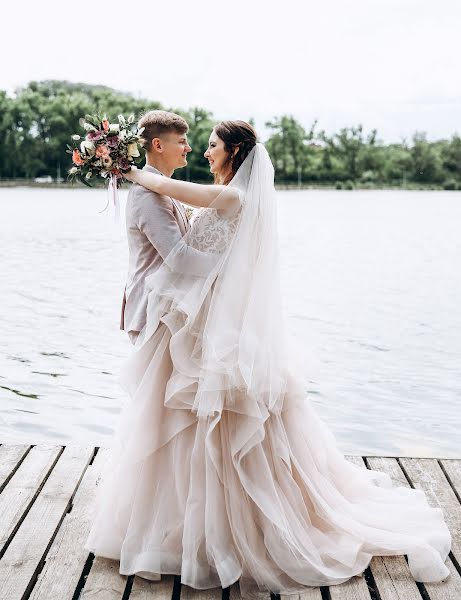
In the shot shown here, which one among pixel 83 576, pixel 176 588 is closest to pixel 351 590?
pixel 176 588

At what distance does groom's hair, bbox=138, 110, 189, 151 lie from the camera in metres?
2.89

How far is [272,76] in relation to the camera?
8438 centimetres

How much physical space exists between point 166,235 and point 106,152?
35cm

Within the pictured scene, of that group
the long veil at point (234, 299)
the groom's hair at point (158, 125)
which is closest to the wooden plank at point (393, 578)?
the long veil at point (234, 299)

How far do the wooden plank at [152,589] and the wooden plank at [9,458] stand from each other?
1037mm

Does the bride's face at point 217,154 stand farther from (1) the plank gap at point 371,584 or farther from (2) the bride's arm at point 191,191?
(1) the plank gap at point 371,584

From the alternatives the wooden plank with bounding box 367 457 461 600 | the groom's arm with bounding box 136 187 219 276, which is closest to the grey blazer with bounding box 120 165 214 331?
the groom's arm with bounding box 136 187 219 276

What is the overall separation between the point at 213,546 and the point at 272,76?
85.2 meters

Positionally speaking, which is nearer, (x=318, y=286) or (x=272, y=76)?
(x=318, y=286)

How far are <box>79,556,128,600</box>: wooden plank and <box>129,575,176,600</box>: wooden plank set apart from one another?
0.13 ft

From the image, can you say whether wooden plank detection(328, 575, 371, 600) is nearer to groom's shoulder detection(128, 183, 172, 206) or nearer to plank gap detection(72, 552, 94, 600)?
plank gap detection(72, 552, 94, 600)

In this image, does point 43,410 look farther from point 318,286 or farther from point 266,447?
point 318,286

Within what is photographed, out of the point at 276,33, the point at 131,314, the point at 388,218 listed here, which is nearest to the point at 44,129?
the point at 388,218

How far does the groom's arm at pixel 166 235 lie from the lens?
2.78 m
